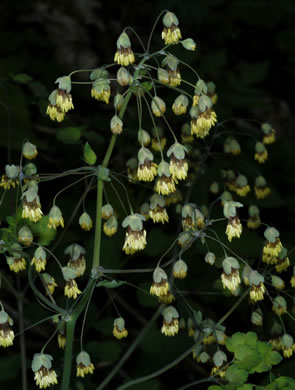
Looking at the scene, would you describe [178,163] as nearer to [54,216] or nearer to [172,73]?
[172,73]

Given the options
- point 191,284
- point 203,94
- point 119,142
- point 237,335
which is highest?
point 203,94

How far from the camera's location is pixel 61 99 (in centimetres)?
211

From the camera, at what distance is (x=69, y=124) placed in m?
3.23

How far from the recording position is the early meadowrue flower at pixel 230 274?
7.13 feet

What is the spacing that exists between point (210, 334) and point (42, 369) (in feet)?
2.21

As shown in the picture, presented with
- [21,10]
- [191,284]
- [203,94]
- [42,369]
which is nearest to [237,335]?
[42,369]

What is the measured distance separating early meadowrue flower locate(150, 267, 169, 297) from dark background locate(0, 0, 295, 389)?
2.63 feet

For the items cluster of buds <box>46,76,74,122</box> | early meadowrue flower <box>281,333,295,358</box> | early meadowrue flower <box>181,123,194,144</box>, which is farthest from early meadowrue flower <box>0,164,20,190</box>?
early meadowrue flower <box>281,333,295,358</box>

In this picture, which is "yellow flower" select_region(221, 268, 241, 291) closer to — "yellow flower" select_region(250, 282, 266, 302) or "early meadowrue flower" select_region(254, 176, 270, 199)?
"yellow flower" select_region(250, 282, 266, 302)

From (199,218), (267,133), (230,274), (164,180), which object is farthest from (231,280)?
(267,133)

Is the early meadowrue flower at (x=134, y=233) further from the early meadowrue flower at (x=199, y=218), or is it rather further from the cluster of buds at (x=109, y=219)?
the early meadowrue flower at (x=199, y=218)

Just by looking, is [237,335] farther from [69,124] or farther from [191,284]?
[69,124]

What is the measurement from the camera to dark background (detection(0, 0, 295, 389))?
3.70 meters

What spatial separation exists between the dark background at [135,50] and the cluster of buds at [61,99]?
0.87 metres
